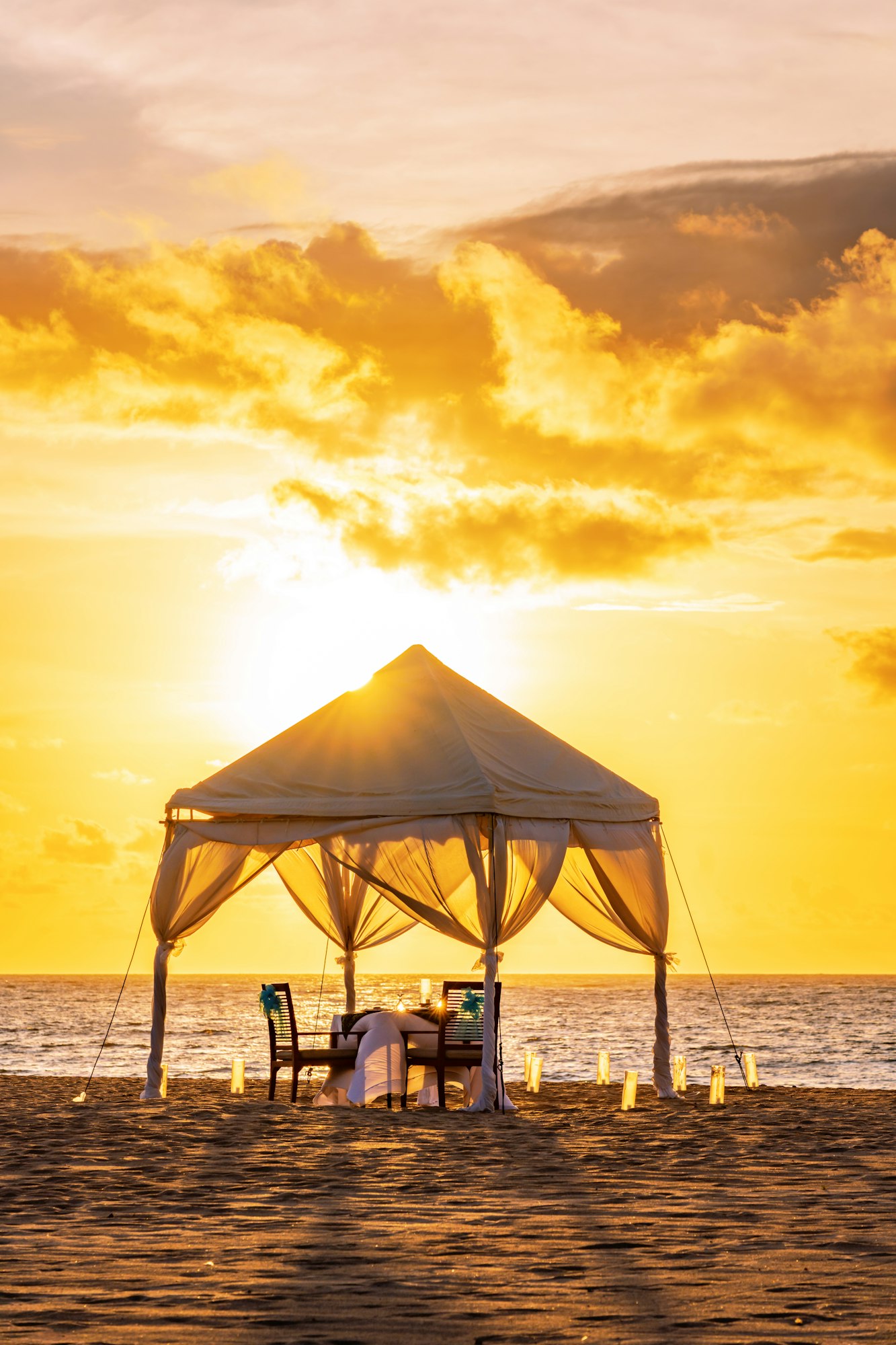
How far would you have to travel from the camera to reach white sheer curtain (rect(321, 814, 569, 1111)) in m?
11.1

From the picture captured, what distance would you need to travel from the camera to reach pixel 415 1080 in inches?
485

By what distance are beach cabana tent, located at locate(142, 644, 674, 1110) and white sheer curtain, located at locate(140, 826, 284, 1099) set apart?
0.01 m

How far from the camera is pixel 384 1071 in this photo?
37.8 feet

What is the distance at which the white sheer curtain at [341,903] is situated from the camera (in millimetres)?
14781

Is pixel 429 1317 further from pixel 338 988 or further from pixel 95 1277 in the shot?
pixel 338 988

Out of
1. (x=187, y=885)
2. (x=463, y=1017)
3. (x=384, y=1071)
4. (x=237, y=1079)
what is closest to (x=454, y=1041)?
(x=463, y=1017)

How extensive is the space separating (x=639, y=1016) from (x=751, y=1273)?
151ft

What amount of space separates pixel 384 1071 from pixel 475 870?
1.88 m

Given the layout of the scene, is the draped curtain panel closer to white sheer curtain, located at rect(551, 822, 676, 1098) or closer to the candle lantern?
white sheer curtain, located at rect(551, 822, 676, 1098)

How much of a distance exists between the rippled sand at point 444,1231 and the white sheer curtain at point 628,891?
2.45 metres

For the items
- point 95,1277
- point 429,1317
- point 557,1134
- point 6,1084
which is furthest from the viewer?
point 6,1084

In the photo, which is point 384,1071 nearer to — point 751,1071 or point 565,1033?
point 751,1071

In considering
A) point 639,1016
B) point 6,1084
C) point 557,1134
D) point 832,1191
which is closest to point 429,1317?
point 832,1191

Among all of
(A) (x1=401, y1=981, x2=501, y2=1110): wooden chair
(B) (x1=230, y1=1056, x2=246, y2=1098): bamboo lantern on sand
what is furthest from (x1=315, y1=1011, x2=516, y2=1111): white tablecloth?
(B) (x1=230, y1=1056, x2=246, y2=1098): bamboo lantern on sand
